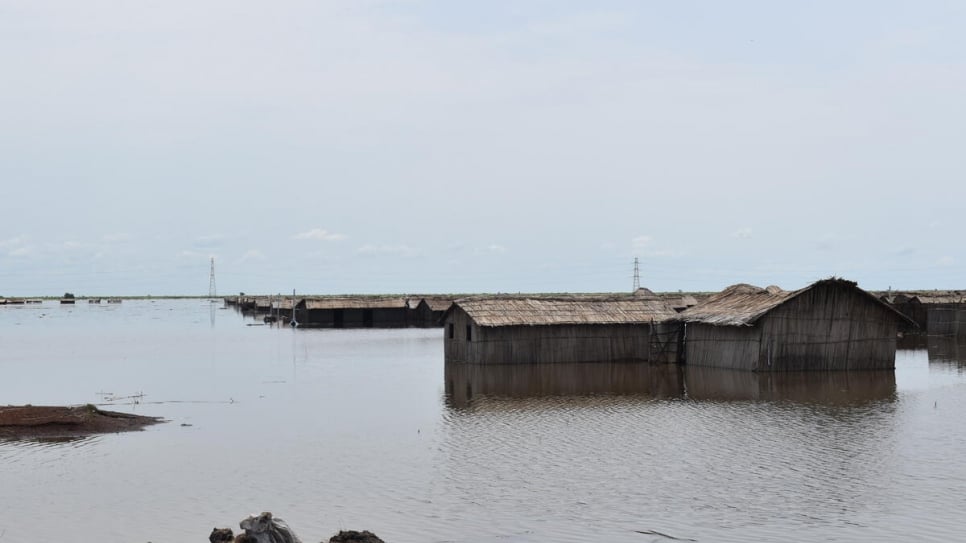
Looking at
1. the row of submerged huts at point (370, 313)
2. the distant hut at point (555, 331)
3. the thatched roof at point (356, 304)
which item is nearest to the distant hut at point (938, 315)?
the distant hut at point (555, 331)

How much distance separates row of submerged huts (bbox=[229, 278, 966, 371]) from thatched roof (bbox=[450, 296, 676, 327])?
33 millimetres

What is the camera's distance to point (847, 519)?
13.8 meters

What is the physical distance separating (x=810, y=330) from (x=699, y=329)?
4.39 metres

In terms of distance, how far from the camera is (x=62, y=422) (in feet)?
72.8

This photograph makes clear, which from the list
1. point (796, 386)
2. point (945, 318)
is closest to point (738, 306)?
point (796, 386)

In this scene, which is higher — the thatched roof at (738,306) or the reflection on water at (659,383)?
the thatched roof at (738,306)

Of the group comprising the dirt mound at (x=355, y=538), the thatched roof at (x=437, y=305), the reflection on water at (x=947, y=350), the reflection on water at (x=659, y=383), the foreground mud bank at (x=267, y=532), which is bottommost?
the dirt mound at (x=355, y=538)

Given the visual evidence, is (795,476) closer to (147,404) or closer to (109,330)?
(147,404)

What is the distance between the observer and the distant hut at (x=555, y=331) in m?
33.5

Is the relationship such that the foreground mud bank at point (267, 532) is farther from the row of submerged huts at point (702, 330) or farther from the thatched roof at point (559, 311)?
the thatched roof at point (559, 311)

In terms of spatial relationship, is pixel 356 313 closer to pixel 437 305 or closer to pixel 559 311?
pixel 437 305

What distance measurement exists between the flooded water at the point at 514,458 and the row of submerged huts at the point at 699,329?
0.86 metres

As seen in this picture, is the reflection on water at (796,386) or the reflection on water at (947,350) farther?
the reflection on water at (947,350)

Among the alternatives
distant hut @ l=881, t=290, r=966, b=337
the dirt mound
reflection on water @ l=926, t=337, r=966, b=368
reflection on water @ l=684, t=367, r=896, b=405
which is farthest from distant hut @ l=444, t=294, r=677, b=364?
the dirt mound
